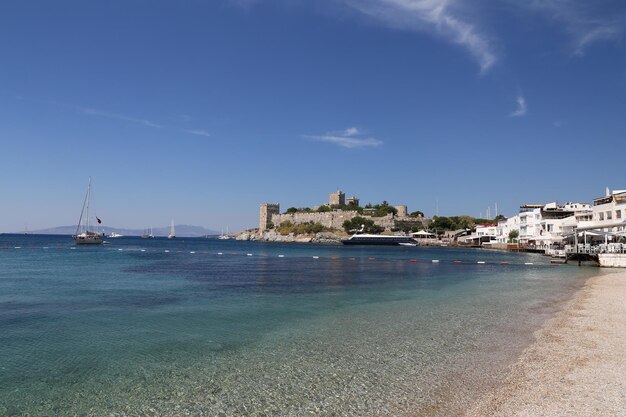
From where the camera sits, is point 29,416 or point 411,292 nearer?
point 29,416

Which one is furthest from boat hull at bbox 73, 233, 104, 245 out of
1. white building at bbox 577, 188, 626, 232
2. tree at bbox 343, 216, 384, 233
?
tree at bbox 343, 216, 384, 233

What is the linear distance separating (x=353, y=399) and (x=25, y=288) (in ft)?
80.7

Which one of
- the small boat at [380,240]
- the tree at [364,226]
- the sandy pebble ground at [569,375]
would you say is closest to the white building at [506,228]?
the small boat at [380,240]

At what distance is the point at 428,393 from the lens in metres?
8.63

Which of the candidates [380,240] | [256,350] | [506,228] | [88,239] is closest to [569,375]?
[256,350]

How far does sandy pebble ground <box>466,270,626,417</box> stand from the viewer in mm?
7637

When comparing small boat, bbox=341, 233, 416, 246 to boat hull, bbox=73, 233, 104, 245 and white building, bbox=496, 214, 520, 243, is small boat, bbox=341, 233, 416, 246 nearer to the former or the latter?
white building, bbox=496, 214, 520, 243

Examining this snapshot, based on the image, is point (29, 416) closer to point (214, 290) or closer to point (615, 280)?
point (214, 290)

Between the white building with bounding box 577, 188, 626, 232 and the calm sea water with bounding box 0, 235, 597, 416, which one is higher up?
the white building with bounding box 577, 188, 626, 232

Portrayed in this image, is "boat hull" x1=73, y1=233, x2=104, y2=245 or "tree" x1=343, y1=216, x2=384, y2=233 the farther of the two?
"tree" x1=343, y1=216, x2=384, y2=233

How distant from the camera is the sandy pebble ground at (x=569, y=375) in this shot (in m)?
7.64

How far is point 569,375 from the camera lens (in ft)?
30.6

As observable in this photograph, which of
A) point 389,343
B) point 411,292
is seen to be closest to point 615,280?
point 411,292

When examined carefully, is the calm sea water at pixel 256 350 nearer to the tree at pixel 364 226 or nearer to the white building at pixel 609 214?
the white building at pixel 609 214
